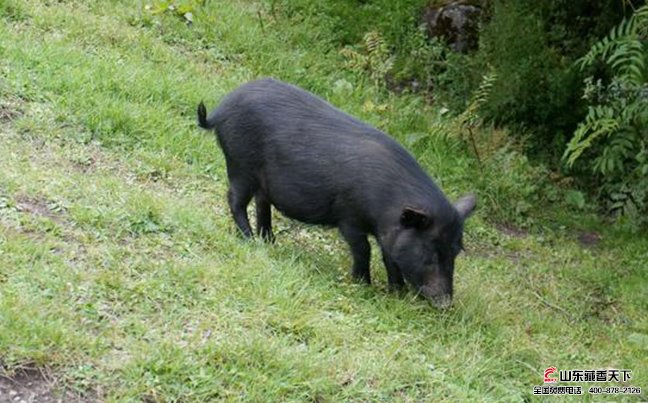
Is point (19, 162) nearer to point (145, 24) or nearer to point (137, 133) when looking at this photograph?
point (137, 133)

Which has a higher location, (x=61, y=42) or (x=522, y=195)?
(x=61, y=42)

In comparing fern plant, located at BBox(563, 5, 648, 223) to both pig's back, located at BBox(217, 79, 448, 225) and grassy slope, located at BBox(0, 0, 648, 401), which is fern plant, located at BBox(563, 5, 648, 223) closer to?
grassy slope, located at BBox(0, 0, 648, 401)

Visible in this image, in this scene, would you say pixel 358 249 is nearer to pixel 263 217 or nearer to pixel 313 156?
pixel 313 156

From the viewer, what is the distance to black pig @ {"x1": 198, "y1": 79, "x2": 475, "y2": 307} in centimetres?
576

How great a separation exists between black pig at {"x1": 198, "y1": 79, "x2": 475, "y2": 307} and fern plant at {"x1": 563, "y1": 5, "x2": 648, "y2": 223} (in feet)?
7.31

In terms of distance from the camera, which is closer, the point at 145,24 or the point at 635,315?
the point at 635,315

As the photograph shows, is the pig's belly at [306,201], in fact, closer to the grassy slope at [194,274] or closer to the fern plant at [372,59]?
the grassy slope at [194,274]

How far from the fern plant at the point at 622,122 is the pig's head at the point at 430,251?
2.25m

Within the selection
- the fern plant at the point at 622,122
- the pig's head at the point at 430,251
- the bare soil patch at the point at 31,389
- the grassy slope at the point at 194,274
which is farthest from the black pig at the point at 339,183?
the bare soil patch at the point at 31,389

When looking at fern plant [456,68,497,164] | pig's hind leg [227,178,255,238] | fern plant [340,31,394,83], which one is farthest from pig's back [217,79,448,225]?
fern plant [340,31,394,83]

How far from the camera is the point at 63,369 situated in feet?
13.4

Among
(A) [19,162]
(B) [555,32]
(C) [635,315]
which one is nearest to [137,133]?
(A) [19,162]

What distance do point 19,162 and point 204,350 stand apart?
8.18 ft

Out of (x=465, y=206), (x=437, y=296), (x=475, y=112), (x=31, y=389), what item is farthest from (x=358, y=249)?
(x=475, y=112)
